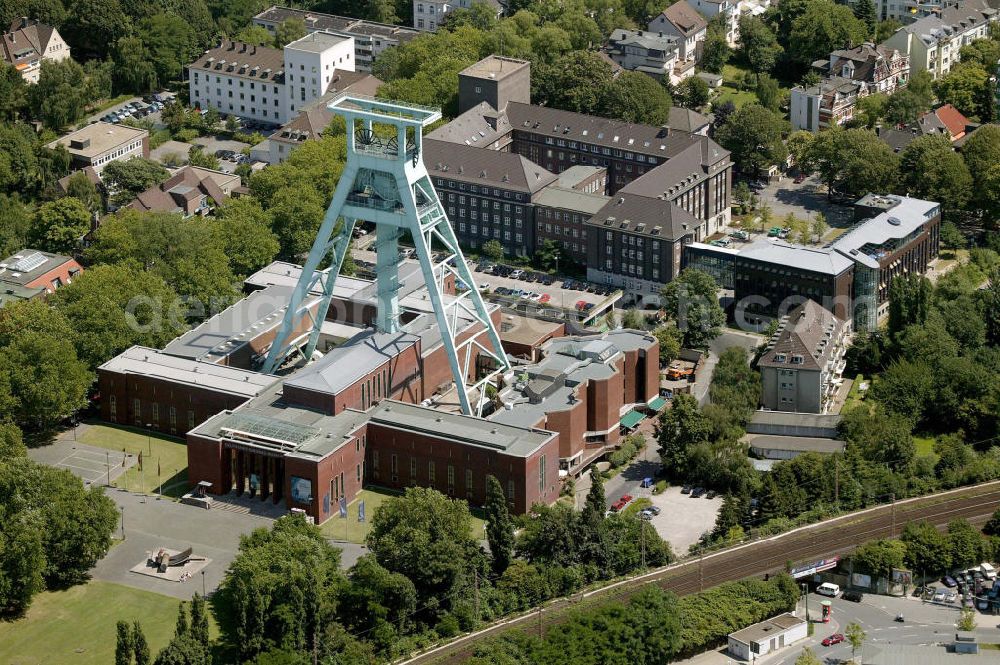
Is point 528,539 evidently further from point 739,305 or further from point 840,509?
point 739,305

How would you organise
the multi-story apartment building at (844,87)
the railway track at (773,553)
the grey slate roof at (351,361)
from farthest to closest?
the multi-story apartment building at (844,87) < the grey slate roof at (351,361) < the railway track at (773,553)

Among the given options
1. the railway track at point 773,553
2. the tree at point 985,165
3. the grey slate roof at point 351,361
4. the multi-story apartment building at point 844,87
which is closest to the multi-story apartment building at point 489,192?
the grey slate roof at point 351,361

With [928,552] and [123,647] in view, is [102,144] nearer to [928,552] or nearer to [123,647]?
[123,647]

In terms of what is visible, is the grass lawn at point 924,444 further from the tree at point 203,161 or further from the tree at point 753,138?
the tree at point 203,161

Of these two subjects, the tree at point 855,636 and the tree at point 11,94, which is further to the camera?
the tree at point 11,94

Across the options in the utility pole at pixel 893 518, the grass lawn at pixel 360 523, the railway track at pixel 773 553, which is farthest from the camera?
the utility pole at pixel 893 518

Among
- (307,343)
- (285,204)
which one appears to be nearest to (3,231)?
(285,204)

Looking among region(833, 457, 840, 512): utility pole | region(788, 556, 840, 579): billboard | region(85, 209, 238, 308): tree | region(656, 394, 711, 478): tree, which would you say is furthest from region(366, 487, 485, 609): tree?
region(85, 209, 238, 308): tree

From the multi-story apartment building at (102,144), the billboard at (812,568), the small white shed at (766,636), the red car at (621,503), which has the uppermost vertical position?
the multi-story apartment building at (102,144)
